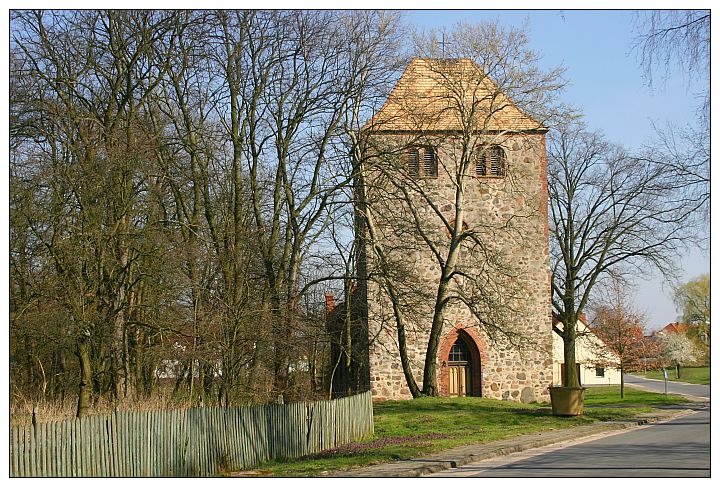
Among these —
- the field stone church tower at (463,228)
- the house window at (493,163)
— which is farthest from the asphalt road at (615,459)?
the house window at (493,163)

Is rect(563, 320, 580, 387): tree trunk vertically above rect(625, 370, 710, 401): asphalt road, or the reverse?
rect(563, 320, 580, 387): tree trunk

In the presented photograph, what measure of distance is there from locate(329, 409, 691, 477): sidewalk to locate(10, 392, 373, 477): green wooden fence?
8.15 ft

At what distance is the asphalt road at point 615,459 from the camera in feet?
40.0

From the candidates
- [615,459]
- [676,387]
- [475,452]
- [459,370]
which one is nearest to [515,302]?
[459,370]

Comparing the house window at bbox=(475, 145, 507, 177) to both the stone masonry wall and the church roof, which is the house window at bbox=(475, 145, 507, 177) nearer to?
the stone masonry wall

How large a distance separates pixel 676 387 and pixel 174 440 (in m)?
43.1

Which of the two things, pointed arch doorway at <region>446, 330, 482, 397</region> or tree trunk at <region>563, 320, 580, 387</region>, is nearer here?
pointed arch doorway at <region>446, 330, 482, 397</region>

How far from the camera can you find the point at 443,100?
27969 millimetres

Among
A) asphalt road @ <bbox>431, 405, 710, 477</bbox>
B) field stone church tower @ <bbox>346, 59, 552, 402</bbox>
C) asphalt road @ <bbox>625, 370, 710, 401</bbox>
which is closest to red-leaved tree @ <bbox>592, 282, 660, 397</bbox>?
asphalt road @ <bbox>625, 370, 710, 401</bbox>

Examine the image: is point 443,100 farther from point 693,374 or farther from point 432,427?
point 693,374

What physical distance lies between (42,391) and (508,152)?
65.6 ft

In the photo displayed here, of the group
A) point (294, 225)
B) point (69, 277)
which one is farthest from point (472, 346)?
point (69, 277)

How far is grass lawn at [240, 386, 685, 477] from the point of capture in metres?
15.3

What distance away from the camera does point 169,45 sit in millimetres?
20891
